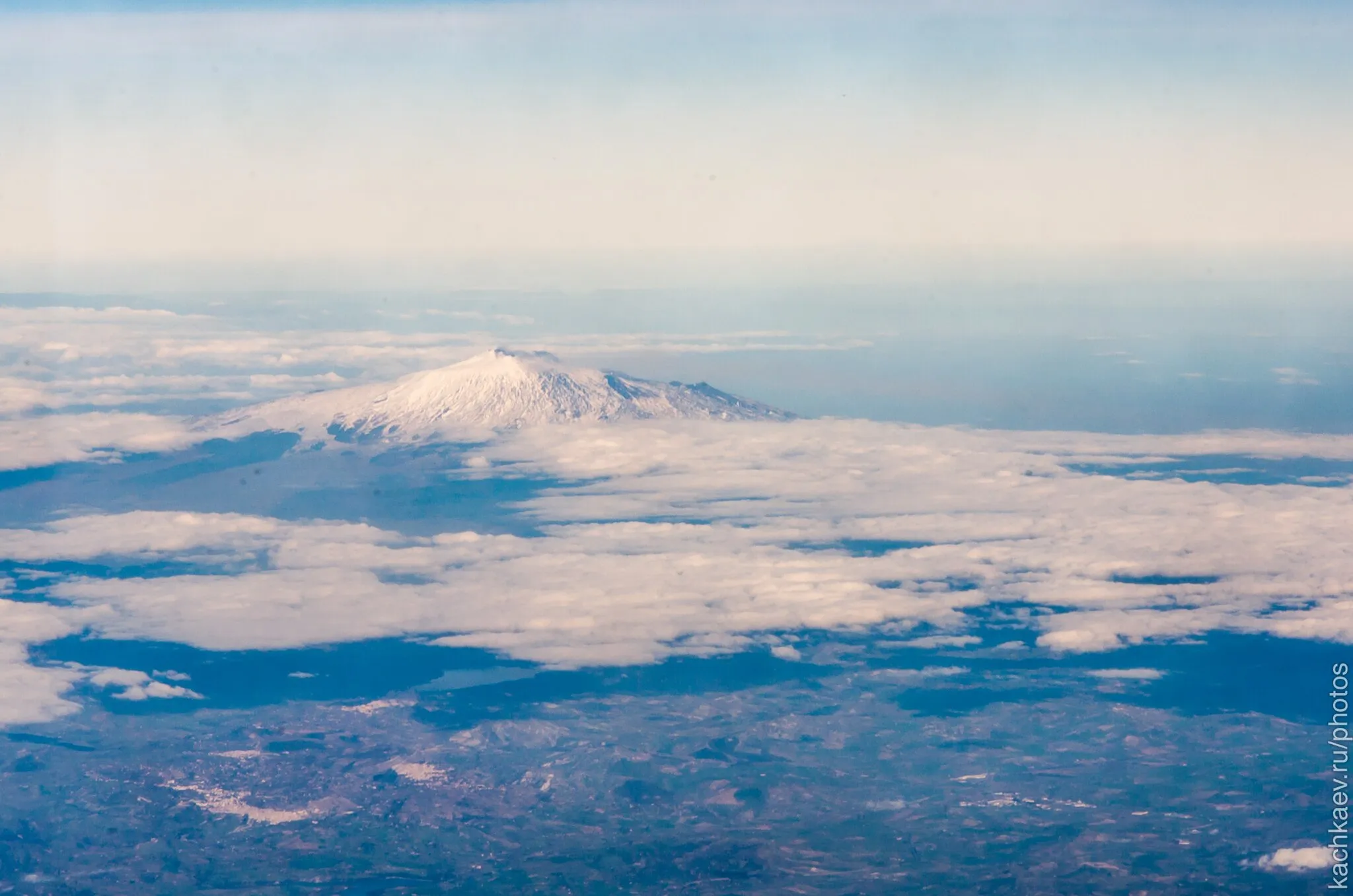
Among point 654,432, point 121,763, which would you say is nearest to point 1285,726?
point 121,763

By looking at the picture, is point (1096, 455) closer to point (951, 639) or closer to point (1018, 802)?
point (951, 639)

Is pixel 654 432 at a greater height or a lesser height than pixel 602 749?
greater

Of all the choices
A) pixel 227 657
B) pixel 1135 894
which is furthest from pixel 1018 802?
pixel 227 657

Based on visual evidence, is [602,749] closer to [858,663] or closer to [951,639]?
[858,663]

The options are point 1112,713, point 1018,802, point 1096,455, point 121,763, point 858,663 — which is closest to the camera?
point 1018,802

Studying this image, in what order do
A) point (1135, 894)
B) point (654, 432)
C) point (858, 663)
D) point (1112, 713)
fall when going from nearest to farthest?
point (1135, 894) < point (1112, 713) < point (858, 663) < point (654, 432)

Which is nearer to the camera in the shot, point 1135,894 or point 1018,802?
point 1135,894
